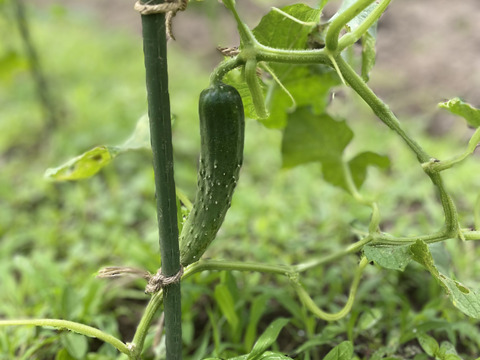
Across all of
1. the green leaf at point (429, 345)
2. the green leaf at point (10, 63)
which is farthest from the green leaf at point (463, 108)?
the green leaf at point (10, 63)

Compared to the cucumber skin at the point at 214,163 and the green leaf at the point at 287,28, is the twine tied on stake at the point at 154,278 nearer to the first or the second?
the cucumber skin at the point at 214,163

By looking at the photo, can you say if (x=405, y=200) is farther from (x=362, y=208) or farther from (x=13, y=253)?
(x=13, y=253)

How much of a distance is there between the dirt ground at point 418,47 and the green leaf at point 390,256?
2350 mm

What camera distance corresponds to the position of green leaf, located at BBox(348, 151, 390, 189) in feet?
4.53

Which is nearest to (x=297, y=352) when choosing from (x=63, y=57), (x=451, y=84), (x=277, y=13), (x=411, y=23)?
(x=277, y=13)

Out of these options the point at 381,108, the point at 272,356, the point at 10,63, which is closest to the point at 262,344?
the point at 272,356

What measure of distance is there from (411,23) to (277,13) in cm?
418

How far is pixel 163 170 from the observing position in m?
0.85

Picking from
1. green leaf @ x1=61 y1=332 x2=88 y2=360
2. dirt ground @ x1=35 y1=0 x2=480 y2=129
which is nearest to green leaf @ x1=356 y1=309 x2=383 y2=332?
green leaf @ x1=61 y1=332 x2=88 y2=360

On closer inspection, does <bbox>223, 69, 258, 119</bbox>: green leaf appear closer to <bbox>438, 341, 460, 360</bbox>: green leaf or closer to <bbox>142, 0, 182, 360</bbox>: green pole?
<bbox>142, 0, 182, 360</bbox>: green pole

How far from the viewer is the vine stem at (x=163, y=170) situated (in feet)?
2.61

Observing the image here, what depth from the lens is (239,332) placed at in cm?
130

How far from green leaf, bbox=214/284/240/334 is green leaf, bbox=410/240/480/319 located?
50 cm

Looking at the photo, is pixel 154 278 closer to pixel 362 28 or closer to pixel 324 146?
pixel 362 28
